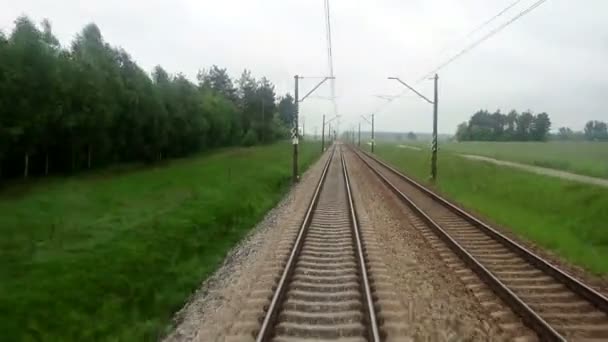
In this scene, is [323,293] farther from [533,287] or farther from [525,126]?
[525,126]

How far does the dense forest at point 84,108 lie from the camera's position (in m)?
24.7

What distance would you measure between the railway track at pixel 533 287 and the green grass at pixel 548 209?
1.63m

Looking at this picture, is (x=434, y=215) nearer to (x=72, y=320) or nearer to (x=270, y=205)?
(x=270, y=205)

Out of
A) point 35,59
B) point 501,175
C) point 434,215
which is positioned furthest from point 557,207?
point 35,59

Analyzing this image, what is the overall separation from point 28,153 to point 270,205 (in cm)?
1526

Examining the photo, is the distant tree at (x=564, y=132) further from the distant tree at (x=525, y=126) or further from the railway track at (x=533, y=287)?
the railway track at (x=533, y=287)

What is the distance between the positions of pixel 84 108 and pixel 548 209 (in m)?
26.7

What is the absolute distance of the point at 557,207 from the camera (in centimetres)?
1945

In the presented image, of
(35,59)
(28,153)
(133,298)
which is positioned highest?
(35,59)

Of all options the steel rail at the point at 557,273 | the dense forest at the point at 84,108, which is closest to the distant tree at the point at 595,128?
the dense forest at the point at 84,108

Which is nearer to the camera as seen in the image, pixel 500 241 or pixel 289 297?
pixel 289 297

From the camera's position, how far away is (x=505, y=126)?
549 ft

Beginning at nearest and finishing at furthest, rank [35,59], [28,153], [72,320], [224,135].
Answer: [72,320]
[35,59]
[28,153]
[224,135]

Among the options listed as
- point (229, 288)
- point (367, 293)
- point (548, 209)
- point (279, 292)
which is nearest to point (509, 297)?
point (367, 293)
